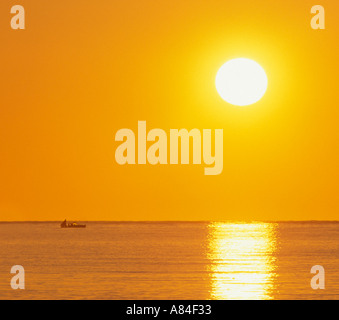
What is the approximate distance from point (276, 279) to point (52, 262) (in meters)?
27.2

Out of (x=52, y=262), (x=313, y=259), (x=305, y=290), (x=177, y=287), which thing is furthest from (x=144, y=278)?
(x=313, y=259)

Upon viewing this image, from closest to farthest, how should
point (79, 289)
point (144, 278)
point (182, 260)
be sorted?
point (79, 289) → point (144, 278) → point (182, 260)

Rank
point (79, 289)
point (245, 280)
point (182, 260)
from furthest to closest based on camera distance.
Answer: point (182, 260) → point (245, 280) → point (79, 289)

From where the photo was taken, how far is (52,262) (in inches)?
3027

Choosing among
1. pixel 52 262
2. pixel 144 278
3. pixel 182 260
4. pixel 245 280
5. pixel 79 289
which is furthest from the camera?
pixel 182 260
